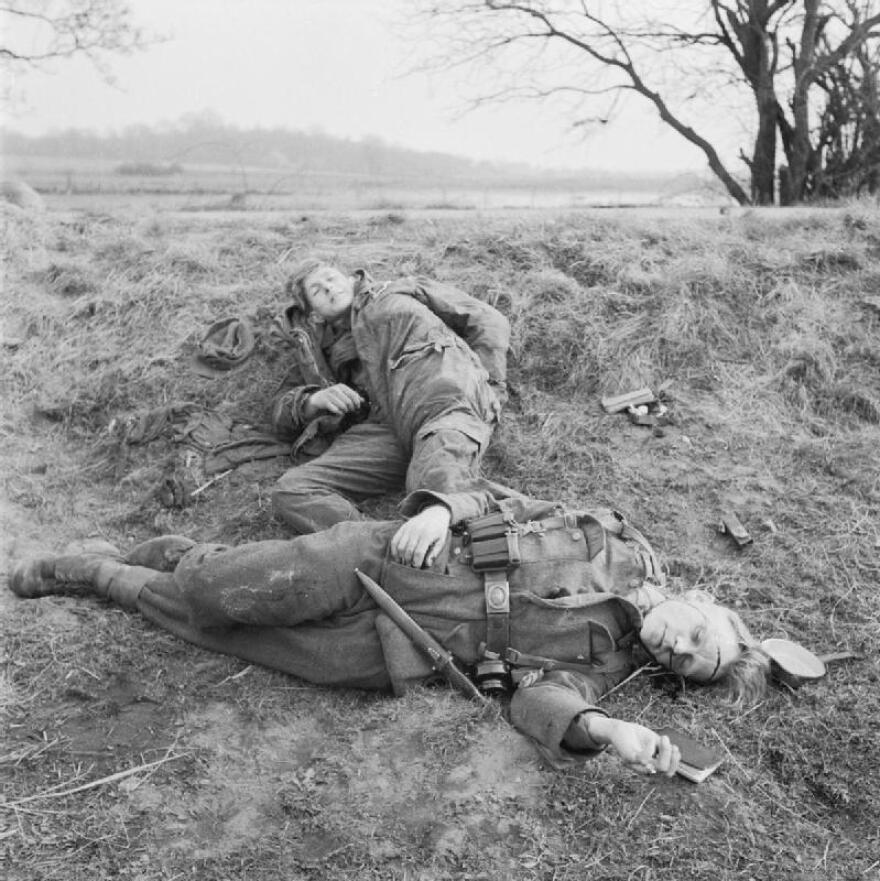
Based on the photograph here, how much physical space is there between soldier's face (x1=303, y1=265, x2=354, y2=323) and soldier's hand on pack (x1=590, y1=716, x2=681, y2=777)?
2935mm

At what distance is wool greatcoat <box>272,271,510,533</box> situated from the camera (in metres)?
4.21

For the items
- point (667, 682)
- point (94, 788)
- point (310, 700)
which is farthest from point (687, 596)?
point (94, 788)

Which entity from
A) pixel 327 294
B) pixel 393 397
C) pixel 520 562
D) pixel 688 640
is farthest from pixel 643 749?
pixel 327 294

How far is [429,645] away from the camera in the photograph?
324 centimetres

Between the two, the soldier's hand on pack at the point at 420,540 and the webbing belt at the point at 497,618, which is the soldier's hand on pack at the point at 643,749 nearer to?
the webbing belt at the point at 497,618

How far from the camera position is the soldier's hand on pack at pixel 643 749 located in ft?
8.80

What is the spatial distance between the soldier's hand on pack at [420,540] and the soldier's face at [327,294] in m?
1.93

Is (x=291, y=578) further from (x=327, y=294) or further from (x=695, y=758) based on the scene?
(x=327, y=294)

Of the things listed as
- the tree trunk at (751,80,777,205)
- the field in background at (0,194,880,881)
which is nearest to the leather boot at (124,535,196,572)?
the field in background at (0,194,880,881)

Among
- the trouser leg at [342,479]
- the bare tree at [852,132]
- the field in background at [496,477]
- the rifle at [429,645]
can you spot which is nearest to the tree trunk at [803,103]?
the bare tree at [852,132]

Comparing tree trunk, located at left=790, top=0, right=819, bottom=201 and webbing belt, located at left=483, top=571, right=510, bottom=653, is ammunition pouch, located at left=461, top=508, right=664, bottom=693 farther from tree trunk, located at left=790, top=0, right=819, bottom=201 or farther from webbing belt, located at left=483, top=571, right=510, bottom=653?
tree trunk, located at left=790, top=0, right=819, bottom=201

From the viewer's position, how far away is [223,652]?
3588 mm

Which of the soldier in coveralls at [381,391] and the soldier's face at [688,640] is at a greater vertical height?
the soldier in coveralls at [381,391]

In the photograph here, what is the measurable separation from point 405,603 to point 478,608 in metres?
0.27
